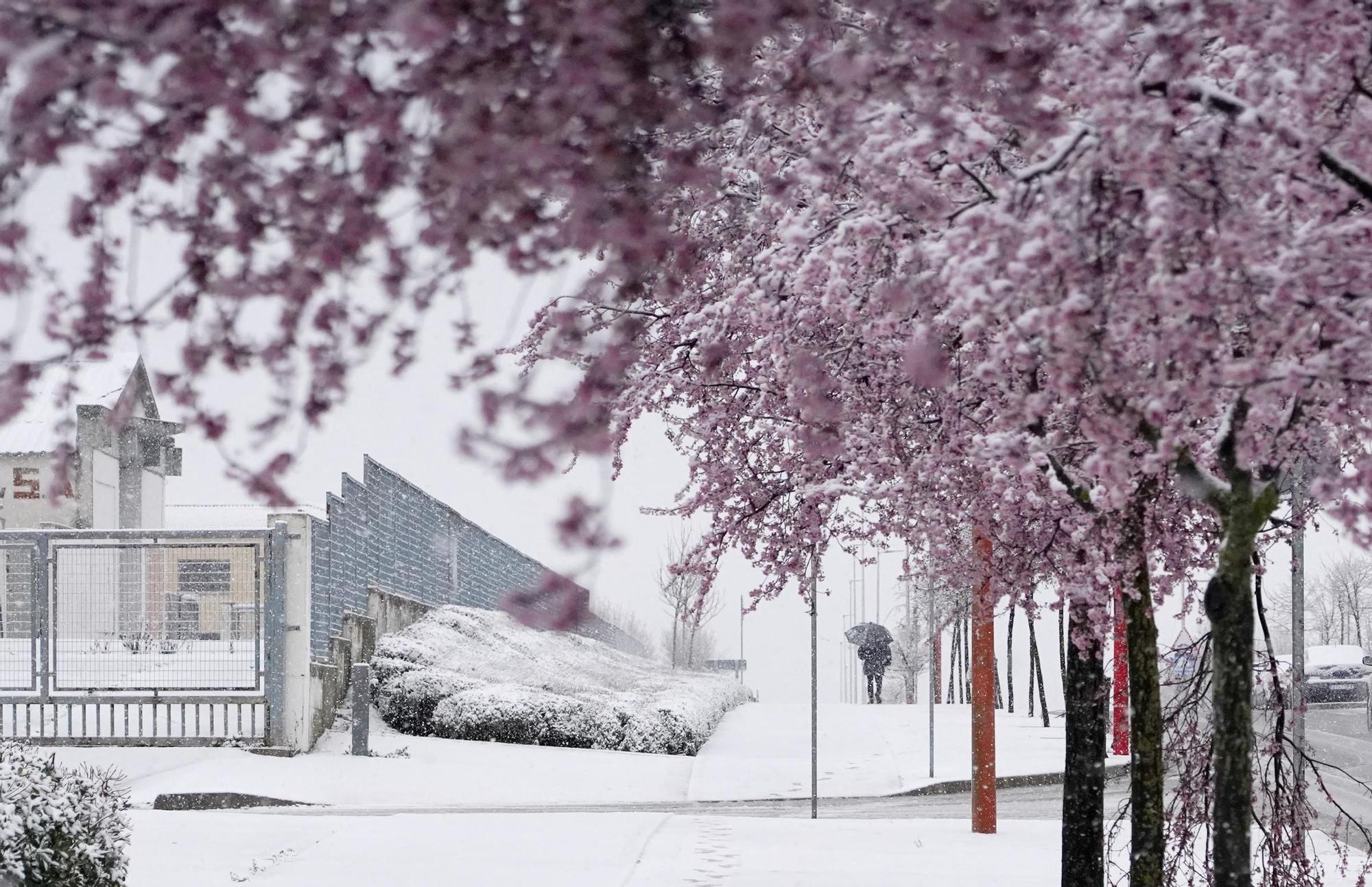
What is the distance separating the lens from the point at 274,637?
15977mm

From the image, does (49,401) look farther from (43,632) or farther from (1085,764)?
(1085,764)

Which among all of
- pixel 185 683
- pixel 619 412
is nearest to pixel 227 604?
pixel 185 683

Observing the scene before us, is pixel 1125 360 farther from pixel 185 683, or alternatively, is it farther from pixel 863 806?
pixel 185 683

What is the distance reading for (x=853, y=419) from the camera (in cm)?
746

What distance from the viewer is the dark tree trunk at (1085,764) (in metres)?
7.81

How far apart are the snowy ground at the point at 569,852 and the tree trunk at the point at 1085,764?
1.14 m

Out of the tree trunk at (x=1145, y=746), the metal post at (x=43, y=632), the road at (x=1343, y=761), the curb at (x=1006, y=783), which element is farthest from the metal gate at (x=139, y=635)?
the tree trunk at (x=1145, y=746)

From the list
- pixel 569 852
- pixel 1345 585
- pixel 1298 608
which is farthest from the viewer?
pixel 1345 585

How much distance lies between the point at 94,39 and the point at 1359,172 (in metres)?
3.48

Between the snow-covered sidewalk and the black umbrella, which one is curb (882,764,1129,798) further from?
the black umbrella

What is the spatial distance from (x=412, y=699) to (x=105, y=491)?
79.8 ft

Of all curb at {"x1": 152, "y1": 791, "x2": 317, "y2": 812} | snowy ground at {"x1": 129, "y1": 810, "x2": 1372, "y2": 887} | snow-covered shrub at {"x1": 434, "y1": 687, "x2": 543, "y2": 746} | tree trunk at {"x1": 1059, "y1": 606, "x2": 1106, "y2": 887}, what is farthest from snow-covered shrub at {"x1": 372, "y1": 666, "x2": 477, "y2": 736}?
tree trunk at {"x1": 1059, "y1": 606, "x2": 1106, "y2": 887}

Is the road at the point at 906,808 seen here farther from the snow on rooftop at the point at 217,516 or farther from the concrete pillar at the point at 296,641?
the snow on rooftop at the point at 217,516

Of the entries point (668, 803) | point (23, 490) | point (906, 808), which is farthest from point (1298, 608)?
point (23, 490)
